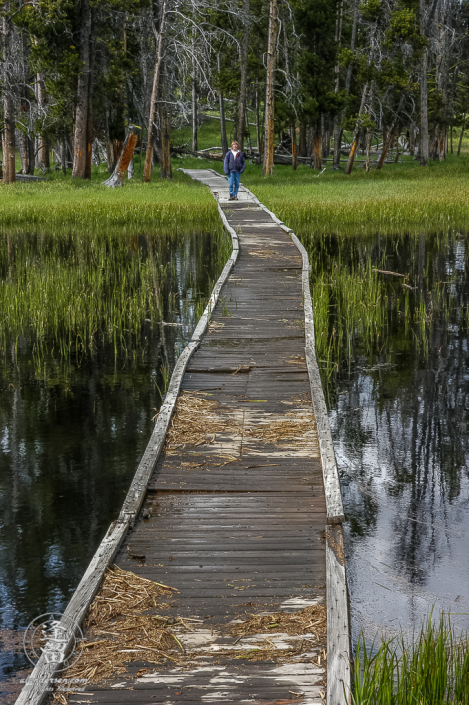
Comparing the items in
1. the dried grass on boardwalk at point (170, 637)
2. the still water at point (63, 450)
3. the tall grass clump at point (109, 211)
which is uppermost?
the tall grass clump at point (109, 211)

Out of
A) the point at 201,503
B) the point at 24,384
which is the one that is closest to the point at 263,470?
the point at 201,503

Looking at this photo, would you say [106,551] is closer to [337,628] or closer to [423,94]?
[337,628]

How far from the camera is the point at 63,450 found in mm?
6719

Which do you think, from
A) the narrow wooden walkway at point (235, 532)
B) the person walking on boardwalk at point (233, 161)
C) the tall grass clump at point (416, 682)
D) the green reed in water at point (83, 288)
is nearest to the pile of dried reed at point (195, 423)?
the narrow wooden walkway at point (235, 532)

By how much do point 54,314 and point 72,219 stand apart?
32.9 feet

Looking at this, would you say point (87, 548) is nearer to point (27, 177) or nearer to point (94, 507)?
point (94, 507)

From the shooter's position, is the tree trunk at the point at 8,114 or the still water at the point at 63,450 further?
the tree trunk at the point at 8,114

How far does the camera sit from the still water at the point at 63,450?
466 centimetres

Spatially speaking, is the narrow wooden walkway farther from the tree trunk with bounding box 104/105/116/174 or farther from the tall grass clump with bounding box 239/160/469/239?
the tree trunk with bounding box 104/105/116/174

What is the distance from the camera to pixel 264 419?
617 cm

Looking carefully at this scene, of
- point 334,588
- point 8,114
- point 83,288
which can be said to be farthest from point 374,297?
point 8,114

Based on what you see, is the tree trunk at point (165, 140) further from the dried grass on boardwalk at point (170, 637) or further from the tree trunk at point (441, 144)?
the dried grass on boardwalk at point (170, 637)

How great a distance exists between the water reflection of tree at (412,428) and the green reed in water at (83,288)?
11.2 feet

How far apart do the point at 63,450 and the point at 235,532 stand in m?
2.83
